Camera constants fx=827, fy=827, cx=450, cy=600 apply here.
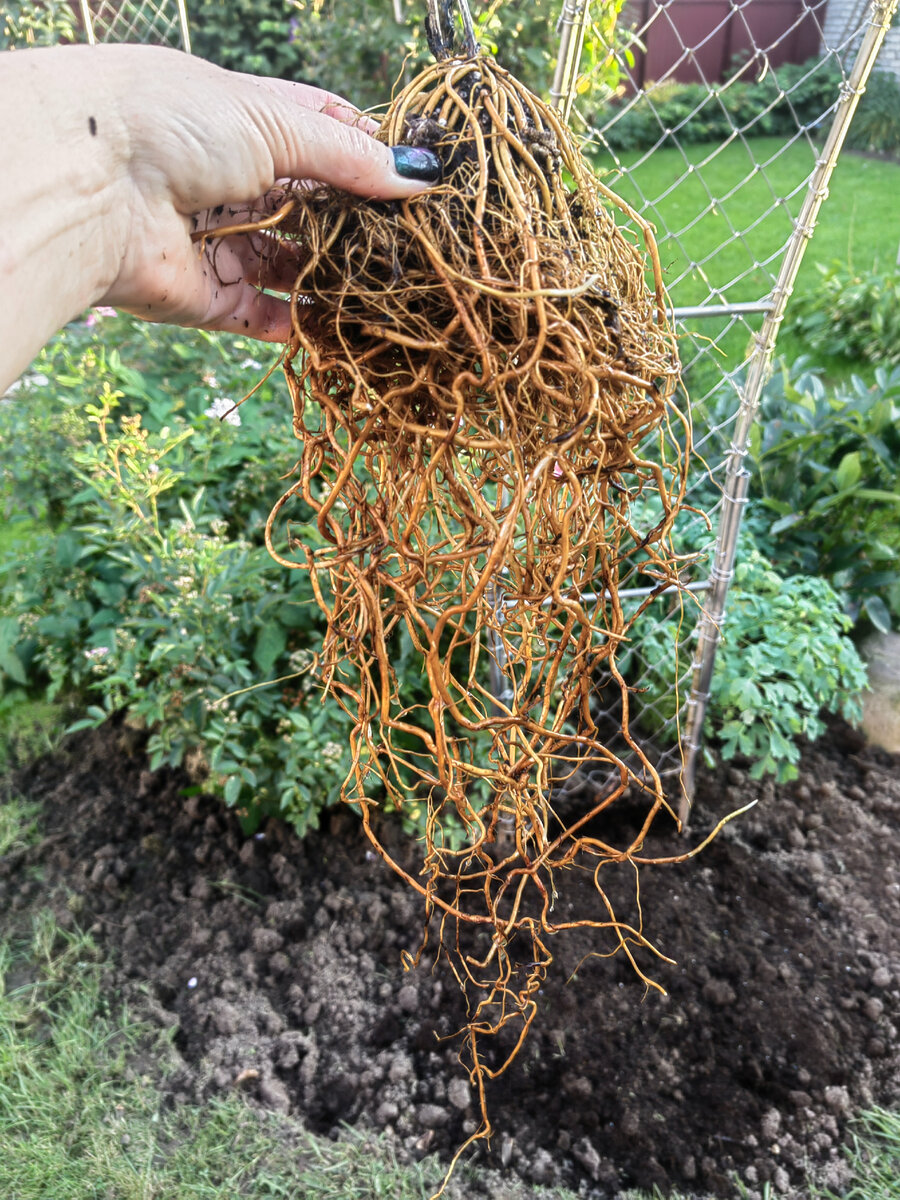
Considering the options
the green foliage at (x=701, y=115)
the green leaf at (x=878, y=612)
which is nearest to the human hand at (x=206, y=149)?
the green leaf at (x=878, y=612)

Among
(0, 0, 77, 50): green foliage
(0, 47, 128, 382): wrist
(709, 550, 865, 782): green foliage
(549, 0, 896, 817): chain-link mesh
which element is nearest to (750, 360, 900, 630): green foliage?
(549, 0, 896, 817): chain-link mesh

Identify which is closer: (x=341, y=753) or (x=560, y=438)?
(x=560, y=438)

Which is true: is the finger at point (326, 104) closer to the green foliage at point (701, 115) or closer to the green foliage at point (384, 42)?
the green foliage at point (384, 42)

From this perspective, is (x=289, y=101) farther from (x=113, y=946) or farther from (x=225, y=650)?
(x=113, y=946)

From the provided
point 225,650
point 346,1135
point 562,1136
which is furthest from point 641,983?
point 225,650

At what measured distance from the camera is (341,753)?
2.03 metres

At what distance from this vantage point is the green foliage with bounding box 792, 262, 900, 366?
4.29 meters

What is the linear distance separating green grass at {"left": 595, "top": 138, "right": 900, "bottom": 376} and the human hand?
348 cm

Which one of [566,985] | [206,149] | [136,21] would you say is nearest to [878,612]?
[566,985]

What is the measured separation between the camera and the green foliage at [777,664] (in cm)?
213

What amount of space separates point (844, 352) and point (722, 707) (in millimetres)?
2957

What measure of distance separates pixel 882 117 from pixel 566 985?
→ 8.73 metres

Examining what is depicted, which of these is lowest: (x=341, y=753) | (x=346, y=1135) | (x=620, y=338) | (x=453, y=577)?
(x=346, y=1135)

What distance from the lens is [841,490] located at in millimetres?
2645
